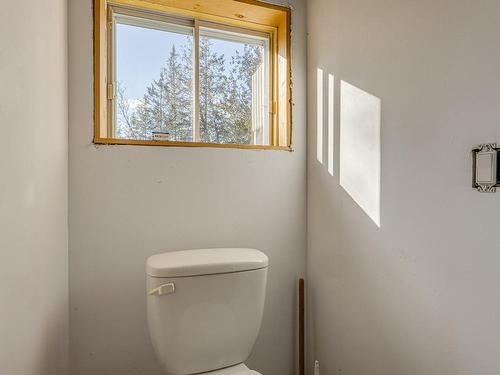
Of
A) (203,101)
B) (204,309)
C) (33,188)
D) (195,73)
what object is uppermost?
(195,73)

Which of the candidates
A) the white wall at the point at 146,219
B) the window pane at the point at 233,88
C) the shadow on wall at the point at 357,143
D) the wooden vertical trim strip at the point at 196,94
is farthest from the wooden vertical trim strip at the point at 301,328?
the wooden vertical trim strip at the point at 196,94

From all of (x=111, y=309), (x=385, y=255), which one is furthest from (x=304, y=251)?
(x=111, y=309)

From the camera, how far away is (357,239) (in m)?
1.19

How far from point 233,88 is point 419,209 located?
1.05 meters

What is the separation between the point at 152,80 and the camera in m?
1.42

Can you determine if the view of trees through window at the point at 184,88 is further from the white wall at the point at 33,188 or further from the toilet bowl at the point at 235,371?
the toilet bowl at the point at 235,371

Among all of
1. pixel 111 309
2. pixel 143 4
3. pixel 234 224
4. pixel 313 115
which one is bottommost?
pixel 111 309

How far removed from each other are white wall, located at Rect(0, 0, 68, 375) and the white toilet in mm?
313

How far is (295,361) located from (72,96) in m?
1.56

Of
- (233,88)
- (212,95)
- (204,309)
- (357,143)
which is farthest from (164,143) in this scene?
(357,143)

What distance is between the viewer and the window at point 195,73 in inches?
53.9

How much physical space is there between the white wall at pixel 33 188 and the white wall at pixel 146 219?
0.21ft

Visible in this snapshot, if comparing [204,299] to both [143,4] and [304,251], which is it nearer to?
[304,251]

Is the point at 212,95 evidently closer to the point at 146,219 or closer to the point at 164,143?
the point at 164,143
